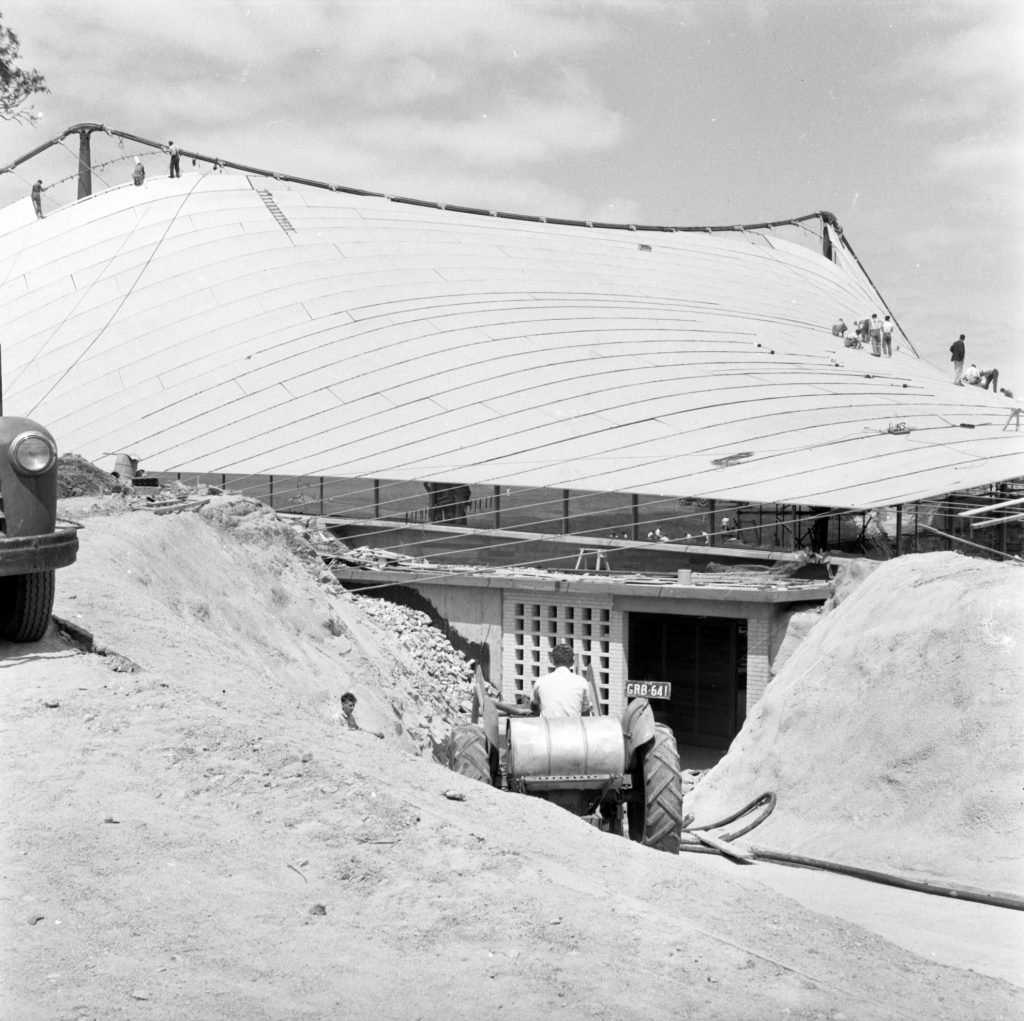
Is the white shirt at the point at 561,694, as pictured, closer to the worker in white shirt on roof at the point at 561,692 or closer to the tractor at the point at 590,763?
the worker in white shirt on roof at the point at 561,692

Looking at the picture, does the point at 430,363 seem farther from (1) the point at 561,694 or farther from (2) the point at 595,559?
(1) the point at 561,694

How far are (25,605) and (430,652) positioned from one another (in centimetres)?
Answer: 908

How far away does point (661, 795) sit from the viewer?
6.26 meters

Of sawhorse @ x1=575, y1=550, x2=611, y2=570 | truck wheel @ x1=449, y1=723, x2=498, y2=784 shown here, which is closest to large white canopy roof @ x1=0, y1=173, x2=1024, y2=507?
sawhorse @ x1=575, y1=550, x2=611, y2=570

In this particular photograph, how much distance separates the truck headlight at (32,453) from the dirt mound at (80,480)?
5.53m

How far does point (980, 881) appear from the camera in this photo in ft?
23.0

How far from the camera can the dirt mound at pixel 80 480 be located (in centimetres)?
1116

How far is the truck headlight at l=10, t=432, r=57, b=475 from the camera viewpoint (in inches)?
218

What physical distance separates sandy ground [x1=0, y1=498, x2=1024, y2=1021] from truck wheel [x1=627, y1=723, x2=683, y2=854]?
41.5 inches

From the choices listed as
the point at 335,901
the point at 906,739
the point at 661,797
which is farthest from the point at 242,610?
the point at 335,901

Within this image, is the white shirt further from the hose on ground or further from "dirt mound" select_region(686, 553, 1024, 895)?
"dirt mound" select_region(686, 553, 1024, 895)

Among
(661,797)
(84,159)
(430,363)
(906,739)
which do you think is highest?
(84,159)

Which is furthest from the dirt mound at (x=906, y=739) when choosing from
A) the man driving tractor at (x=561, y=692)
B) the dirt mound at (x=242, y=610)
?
the dirt mound at (x=242, y=610)

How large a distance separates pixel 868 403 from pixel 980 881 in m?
11.2
